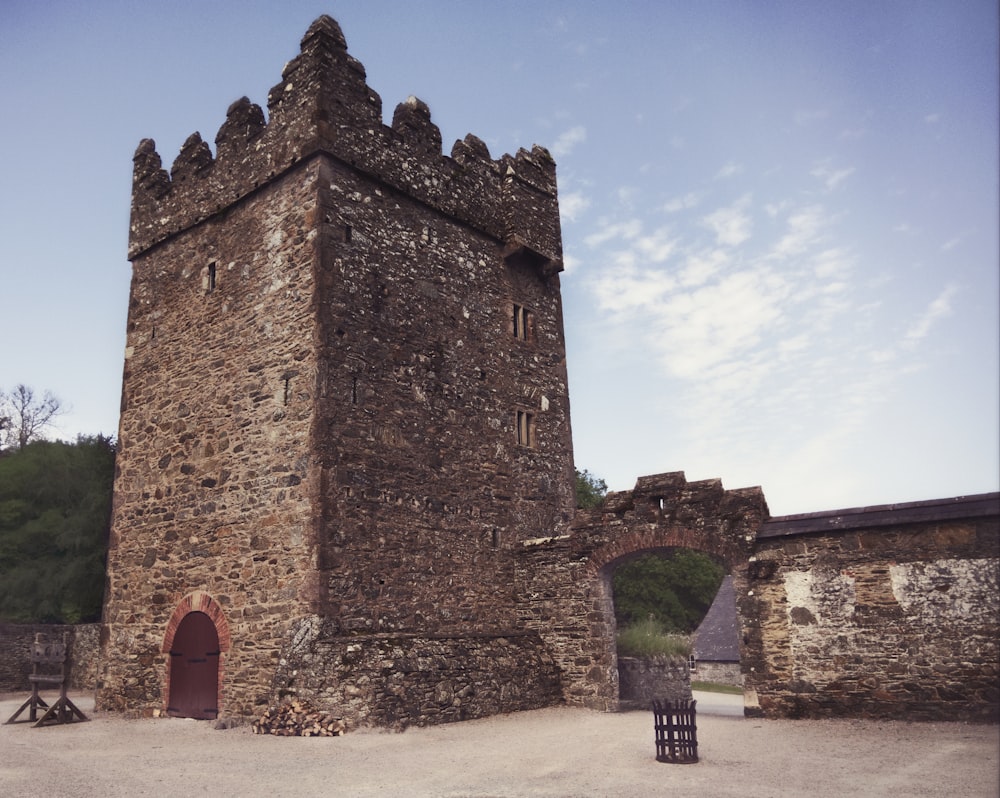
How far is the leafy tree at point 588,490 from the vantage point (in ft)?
120

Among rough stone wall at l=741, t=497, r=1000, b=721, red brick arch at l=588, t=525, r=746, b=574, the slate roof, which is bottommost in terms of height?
the slate roof

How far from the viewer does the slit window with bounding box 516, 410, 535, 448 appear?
15383 mm

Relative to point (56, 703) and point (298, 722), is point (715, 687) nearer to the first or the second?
point (298, 722)

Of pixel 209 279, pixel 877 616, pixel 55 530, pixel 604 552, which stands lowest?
pixel 877 616

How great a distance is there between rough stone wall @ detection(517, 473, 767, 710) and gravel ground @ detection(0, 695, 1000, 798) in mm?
2039

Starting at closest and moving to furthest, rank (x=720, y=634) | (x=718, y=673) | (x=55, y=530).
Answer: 1. (x=55, y=530)
2. (x=718, y=673)
3. (x=720, y=634)

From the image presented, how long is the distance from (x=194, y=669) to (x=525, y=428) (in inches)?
280

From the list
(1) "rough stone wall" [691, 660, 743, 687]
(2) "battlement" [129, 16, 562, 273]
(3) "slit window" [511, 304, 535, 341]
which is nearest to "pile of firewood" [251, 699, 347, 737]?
(3) "slit window" [511, 304, 535, 341]

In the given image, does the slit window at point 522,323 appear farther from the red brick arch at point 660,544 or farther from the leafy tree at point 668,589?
the leafy tree at point 668,589

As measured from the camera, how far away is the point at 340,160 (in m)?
13.0

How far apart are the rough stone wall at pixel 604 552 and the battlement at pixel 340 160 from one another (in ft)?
19.0

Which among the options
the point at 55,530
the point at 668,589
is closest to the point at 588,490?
the point at 668,589

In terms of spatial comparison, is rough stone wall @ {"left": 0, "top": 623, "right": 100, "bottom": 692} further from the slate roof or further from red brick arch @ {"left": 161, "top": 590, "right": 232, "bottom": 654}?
the slate roof

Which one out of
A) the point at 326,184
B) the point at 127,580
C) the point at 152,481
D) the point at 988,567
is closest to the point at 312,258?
the point at 326,184
